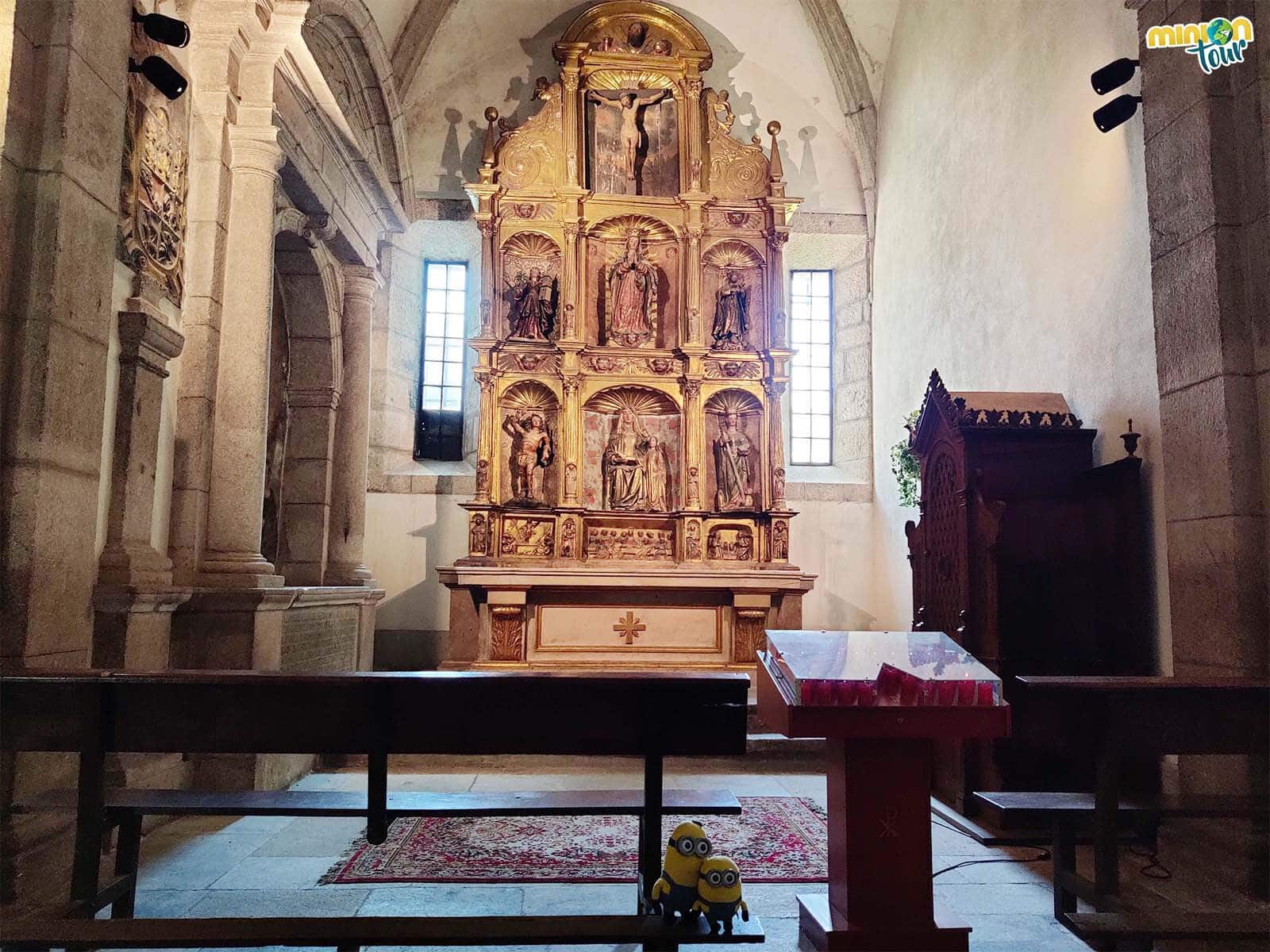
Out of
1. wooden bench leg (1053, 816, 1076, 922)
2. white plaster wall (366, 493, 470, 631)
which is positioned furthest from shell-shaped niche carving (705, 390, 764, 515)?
wooden bench leg (1053, 816, 1076, 922)

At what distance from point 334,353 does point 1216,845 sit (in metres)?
7.09

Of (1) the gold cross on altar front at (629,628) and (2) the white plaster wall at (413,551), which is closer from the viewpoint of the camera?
(1) the gold cross on altar front at (629,628)

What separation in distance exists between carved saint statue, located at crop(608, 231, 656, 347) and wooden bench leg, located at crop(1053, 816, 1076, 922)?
5.72 m

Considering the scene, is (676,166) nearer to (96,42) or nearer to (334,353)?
(334,353)

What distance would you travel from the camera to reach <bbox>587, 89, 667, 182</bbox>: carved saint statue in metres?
8.76

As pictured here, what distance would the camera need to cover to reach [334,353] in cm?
814

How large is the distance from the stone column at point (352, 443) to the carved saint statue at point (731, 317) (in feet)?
10.4

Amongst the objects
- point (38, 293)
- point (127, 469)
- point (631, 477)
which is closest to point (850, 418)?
point (631, 477)

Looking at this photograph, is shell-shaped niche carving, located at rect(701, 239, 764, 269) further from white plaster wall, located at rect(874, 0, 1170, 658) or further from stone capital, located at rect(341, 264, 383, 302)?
stone capital, located at rect(341, 264, 383, 302)

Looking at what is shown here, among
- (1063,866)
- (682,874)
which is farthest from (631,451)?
(682,874)

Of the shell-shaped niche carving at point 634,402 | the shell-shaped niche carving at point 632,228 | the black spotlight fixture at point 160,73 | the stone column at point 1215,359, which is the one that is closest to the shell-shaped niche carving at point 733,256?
the shell-shaped niche carving at point 632,228

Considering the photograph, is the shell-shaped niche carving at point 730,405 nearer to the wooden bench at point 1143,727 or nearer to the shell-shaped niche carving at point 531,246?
the shell-shaped niche carving at point 531,246

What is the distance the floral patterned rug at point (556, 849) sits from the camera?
4105 millimetres

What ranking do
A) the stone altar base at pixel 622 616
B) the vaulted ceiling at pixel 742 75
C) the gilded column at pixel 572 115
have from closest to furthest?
the stone altar base at pixel 622 616, the gilded column at pixel 572 115, the vaulted ceiling at pixel 742 75
